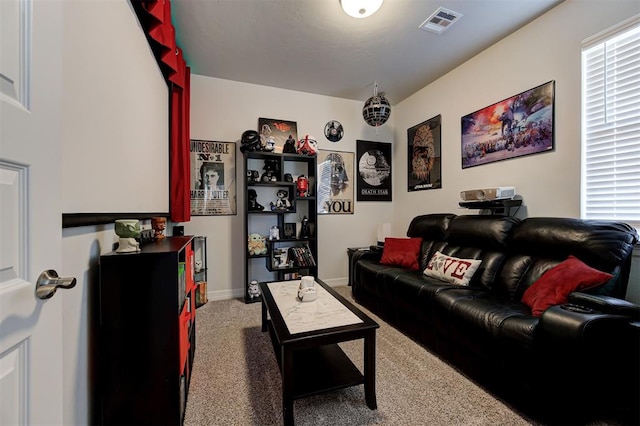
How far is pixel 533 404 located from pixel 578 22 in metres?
2.74

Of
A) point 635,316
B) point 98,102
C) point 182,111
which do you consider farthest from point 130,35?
point 635,316

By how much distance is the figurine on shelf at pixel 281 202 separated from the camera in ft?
11.1

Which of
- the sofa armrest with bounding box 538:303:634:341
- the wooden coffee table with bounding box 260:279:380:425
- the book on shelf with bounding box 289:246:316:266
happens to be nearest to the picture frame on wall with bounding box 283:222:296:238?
the book on shelf with bounding box 289:246:316:266

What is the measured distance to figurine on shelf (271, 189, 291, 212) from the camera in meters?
3.40

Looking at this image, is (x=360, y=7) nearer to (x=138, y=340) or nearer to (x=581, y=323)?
(x=581, y=323)

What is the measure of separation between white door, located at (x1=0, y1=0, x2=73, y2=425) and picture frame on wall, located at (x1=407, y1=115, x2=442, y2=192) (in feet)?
11.6

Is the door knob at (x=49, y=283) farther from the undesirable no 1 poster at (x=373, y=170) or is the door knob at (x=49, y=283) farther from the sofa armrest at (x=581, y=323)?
the undesirable no 1 poster at (x=373, y=170)

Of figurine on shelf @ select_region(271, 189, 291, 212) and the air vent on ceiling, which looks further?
figurine on shelf @ select_region(271, 189, 291, 212)

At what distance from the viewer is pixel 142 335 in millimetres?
1223

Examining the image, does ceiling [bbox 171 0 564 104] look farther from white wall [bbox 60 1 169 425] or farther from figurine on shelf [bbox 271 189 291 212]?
figurine on shelf [bbox 271 189 291 212]

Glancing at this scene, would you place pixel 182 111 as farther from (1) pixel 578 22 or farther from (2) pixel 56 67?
(1) pixel 578 22

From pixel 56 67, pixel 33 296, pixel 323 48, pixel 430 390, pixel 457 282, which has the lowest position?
pixel 430 390

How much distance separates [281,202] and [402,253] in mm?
1659

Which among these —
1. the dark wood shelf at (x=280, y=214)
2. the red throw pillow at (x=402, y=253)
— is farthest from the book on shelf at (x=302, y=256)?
the red throw pillow at (x=402, y=253)
